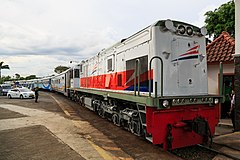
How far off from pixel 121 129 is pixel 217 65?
599 cm

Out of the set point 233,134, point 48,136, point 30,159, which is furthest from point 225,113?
point 30,159

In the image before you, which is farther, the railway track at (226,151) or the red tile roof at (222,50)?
the red tile roof at (222,50)

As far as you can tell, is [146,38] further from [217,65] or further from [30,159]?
[217,65]

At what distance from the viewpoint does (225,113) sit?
418 inches

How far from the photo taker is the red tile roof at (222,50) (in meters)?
10.0

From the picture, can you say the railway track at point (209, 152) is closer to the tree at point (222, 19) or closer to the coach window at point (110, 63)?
the coach window at point (110, 63)

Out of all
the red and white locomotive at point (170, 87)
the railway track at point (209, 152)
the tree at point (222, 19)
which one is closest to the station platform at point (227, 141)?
the railway track at point (209, 152)

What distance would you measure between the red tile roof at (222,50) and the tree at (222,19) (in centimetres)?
950

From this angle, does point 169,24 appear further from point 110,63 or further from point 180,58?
point 110,63

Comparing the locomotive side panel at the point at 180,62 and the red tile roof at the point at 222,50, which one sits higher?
the red tile roof at the point at 222,50

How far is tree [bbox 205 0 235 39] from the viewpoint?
19297mm

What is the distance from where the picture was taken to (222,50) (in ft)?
34.7

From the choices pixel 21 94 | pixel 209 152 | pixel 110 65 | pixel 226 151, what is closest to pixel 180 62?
pixel 209 152

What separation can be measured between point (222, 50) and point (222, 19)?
11.3 metres
